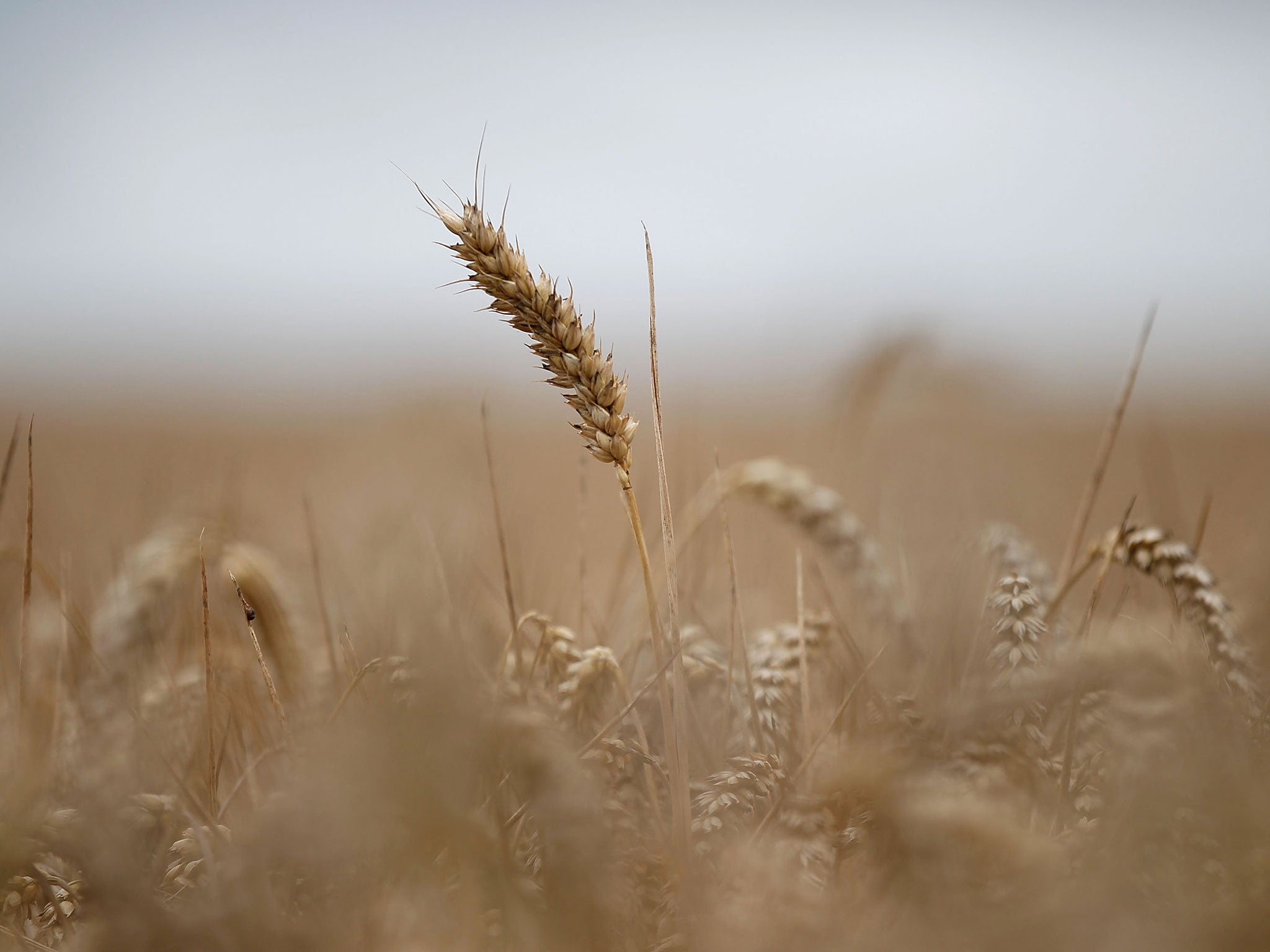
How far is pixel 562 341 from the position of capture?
2.64ft

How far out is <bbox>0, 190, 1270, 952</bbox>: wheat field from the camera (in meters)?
0.56

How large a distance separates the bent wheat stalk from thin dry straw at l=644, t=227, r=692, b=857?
0.05ft

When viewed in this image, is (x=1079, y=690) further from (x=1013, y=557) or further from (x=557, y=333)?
(x=557, y=333)

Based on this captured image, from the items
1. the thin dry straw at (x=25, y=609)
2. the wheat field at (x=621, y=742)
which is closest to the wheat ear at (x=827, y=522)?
the wheat field at (x=621, y=742)

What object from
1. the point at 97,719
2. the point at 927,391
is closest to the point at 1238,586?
the point at 927,391

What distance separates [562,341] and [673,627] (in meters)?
0.34

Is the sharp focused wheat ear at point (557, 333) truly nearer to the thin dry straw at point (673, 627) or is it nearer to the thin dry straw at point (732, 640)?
the thin dry straw at point (673, 627)

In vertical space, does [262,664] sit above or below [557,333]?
below

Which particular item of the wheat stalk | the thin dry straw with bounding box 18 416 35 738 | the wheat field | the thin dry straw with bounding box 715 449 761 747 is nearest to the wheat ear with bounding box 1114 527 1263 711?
the wheat field

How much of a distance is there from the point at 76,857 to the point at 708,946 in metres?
0.50

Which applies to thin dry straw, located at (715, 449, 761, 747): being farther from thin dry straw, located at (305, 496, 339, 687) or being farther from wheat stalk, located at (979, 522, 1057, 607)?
thin dry straw, located at (305, 496, 339, 687)

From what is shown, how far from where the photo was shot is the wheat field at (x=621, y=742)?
0.56 meters

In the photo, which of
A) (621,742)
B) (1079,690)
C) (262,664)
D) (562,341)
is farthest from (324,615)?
(1079,690)

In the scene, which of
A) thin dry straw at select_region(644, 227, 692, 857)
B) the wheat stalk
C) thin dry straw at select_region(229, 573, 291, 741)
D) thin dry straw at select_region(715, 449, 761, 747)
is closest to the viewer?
thin dry straw at select_region(644, 227, 692, 857)
